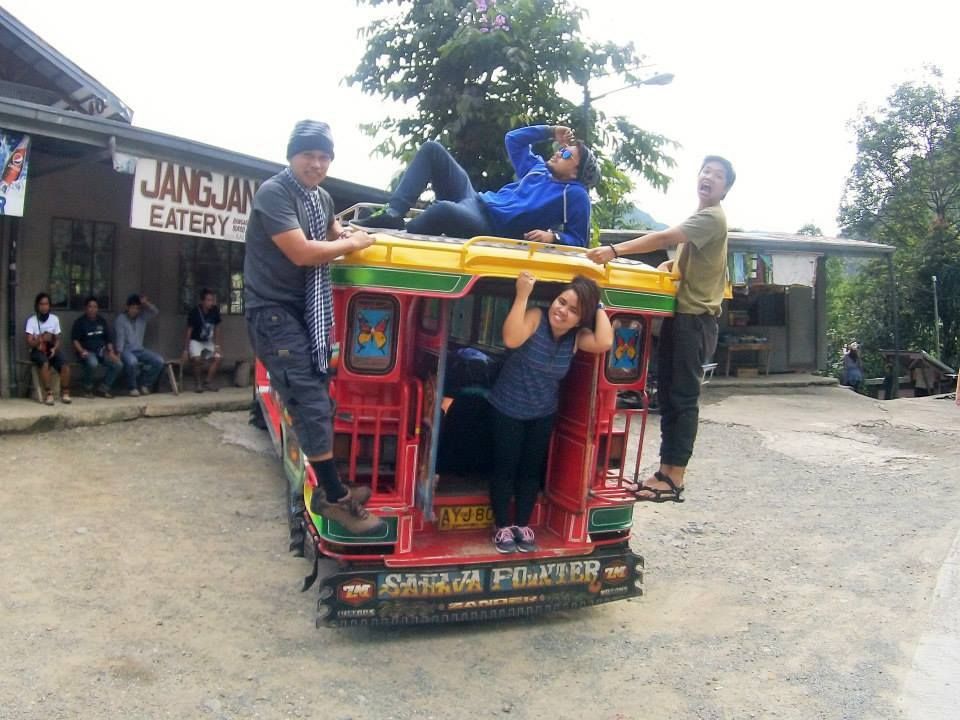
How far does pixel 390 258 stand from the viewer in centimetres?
360

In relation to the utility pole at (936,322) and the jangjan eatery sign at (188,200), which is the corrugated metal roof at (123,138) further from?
the utility pole at (936,322)

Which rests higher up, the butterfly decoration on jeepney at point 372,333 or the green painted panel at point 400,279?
the green painted panel at point 400,279

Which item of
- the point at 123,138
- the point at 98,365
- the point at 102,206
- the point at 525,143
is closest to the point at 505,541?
the point at 525,143

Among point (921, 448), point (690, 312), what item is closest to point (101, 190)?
point (690, 312)

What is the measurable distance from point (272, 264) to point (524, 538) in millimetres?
1954

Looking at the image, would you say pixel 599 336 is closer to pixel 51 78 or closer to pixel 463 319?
pixel 463 319

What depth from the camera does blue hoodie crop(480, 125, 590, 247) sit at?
15.4 ft

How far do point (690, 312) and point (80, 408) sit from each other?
664 cm

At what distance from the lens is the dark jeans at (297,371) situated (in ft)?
11.8

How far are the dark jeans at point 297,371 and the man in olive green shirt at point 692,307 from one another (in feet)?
5.10

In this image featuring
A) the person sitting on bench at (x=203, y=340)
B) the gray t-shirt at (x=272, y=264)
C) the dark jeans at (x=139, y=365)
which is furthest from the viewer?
the person sitting on bench at (x=203, y=340)

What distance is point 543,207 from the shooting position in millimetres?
4727

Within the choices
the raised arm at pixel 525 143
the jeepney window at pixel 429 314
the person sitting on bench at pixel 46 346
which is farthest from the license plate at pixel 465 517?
the person sitting on bench at pixel 46 346

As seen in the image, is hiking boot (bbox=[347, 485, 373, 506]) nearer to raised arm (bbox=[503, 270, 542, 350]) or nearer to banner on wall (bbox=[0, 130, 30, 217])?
raised arm (bbox=[503, 270, 542, 350])
